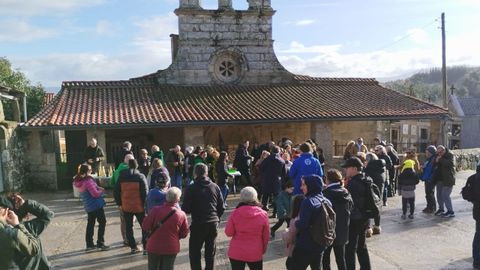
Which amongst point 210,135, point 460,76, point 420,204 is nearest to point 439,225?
point 420,204

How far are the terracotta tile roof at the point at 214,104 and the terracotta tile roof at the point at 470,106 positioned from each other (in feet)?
87.2

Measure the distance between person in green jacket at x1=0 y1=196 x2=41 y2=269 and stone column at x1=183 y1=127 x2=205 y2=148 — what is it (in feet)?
38.1

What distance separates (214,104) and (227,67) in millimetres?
Result: 2919

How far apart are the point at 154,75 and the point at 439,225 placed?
13.3 meters

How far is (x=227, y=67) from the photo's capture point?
1914cm

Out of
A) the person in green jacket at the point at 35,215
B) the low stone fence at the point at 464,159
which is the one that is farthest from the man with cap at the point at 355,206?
the low stone fence at the point at 464,159

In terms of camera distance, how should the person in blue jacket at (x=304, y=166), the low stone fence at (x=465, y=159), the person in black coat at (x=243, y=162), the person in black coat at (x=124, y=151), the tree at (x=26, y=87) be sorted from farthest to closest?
the tree at (x=26, y=87), the low stone fence at (x=465, y=159), the person in black coat at (x=243, y=162), the person in black coat at (x=124, y=151), the person in blue jacket at (x=304, y=166)

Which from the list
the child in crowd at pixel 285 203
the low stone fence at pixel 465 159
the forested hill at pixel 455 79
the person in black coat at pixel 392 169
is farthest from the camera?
the forested hill at pixel 455 79

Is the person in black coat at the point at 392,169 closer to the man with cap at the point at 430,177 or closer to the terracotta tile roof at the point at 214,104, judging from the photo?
the man with cap at the point at 430,177

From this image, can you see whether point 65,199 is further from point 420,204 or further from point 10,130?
point 420,204

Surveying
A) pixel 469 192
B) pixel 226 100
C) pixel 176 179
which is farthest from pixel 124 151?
pixel 469 192

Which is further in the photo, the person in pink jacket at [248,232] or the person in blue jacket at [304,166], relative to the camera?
the person in blue jacket at [304,166]

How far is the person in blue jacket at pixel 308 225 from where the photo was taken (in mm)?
4660

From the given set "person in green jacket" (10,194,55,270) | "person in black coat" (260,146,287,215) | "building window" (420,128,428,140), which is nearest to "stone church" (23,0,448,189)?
"person in black coat" (260,146,287,215)
